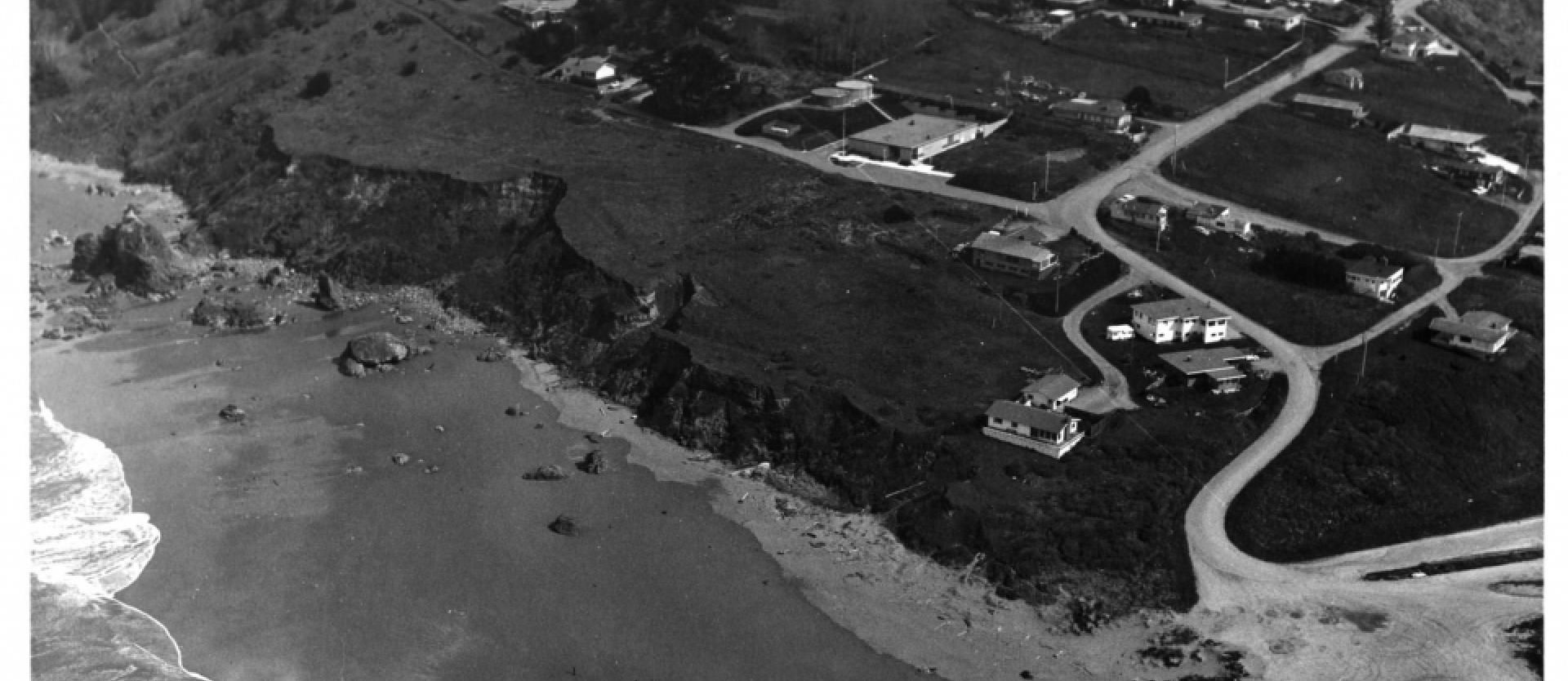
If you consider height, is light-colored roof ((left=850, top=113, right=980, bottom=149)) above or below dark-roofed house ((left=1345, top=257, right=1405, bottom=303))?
above

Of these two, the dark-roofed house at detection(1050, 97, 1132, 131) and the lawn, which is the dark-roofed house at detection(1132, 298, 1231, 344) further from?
the dark-roofed house at detection(1050, 97, 1132, 131)

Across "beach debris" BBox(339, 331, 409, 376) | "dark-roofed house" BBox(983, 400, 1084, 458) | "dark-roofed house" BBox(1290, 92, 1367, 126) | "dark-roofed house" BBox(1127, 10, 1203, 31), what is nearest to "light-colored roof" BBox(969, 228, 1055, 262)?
"dark-roofed house" BBox(983, 400, 1084, 458)

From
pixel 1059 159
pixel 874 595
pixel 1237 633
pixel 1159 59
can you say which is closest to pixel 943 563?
pixel 874 595

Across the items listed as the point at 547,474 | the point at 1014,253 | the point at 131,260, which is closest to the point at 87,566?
the point at 547,474

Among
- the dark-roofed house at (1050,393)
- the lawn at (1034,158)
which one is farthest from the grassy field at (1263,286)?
the dark-roofed house at (1050,393)

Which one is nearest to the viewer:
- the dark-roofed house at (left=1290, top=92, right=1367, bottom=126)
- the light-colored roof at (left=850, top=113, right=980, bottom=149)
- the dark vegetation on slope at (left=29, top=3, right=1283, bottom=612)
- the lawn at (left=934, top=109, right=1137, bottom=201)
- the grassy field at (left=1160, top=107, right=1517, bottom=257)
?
the dark vegetation on slope at (left=29, top=3, right=1283, bottom=612)

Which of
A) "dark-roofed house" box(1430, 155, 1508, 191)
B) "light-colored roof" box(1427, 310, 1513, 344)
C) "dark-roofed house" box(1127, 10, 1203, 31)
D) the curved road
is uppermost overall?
"dark-roofed house" box(1127, 10, 1203, 31)

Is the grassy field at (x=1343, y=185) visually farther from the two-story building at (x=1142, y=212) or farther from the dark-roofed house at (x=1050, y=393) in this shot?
the dark-roofed house at (x=1050, y=393)
